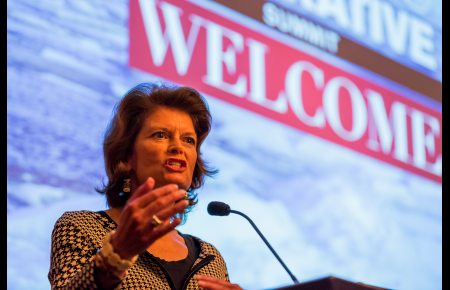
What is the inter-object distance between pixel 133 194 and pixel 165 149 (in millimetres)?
441

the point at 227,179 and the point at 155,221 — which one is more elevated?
the point at 155,221

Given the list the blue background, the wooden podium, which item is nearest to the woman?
the wooden podium

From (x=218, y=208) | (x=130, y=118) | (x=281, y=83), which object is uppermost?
(x=281, y=83)

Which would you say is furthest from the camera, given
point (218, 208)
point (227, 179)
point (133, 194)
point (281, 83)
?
point (281, 83)

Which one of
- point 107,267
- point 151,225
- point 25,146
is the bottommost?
point 25,146

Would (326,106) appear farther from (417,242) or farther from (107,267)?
(107,267)

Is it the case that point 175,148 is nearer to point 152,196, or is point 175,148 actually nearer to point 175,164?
point 175,164

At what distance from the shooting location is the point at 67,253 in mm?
2084

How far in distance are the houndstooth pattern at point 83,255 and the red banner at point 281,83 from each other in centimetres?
141

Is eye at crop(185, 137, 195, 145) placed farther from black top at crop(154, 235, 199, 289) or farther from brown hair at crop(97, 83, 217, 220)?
black top at crop(154, 235, 199, 289)

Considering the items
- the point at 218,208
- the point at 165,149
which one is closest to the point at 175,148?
the point at 165,149

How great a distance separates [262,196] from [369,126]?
1019mm

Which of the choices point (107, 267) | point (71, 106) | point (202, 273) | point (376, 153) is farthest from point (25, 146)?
point (376, 153)

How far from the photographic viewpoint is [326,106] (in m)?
4.37
